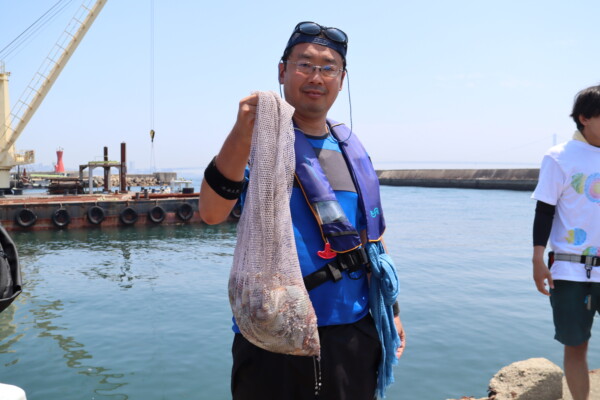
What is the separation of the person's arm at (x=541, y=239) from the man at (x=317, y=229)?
148cm

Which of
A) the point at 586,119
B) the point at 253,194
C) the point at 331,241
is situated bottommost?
the point at 331,241

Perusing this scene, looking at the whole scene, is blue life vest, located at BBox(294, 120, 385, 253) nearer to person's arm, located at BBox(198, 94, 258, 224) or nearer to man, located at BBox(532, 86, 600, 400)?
person's arm, located at BBox(198, 94, 258, 224)

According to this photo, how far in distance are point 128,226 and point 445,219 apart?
17.1 meters

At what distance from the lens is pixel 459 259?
52.6ft

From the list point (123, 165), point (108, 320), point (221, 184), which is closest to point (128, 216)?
point (123, 165)

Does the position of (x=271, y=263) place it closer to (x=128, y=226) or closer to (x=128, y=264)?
(x=128, y=264)

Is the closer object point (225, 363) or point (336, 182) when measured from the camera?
point (336, 182)

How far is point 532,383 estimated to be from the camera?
4348mm

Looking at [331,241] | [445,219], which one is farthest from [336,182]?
[445,219]

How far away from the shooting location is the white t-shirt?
2.98m

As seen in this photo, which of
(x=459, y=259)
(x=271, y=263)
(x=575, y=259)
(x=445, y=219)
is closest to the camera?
(x=271, y=263)

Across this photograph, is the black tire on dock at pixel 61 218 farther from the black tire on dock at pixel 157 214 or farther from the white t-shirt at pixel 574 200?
the white t-shirt at pixel 574 200

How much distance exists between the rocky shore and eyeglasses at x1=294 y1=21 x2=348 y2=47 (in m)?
3.62

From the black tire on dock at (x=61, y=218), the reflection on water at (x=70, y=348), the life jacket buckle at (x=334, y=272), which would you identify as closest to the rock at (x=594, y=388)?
the life jacket buckle at (x=334, y=272)
